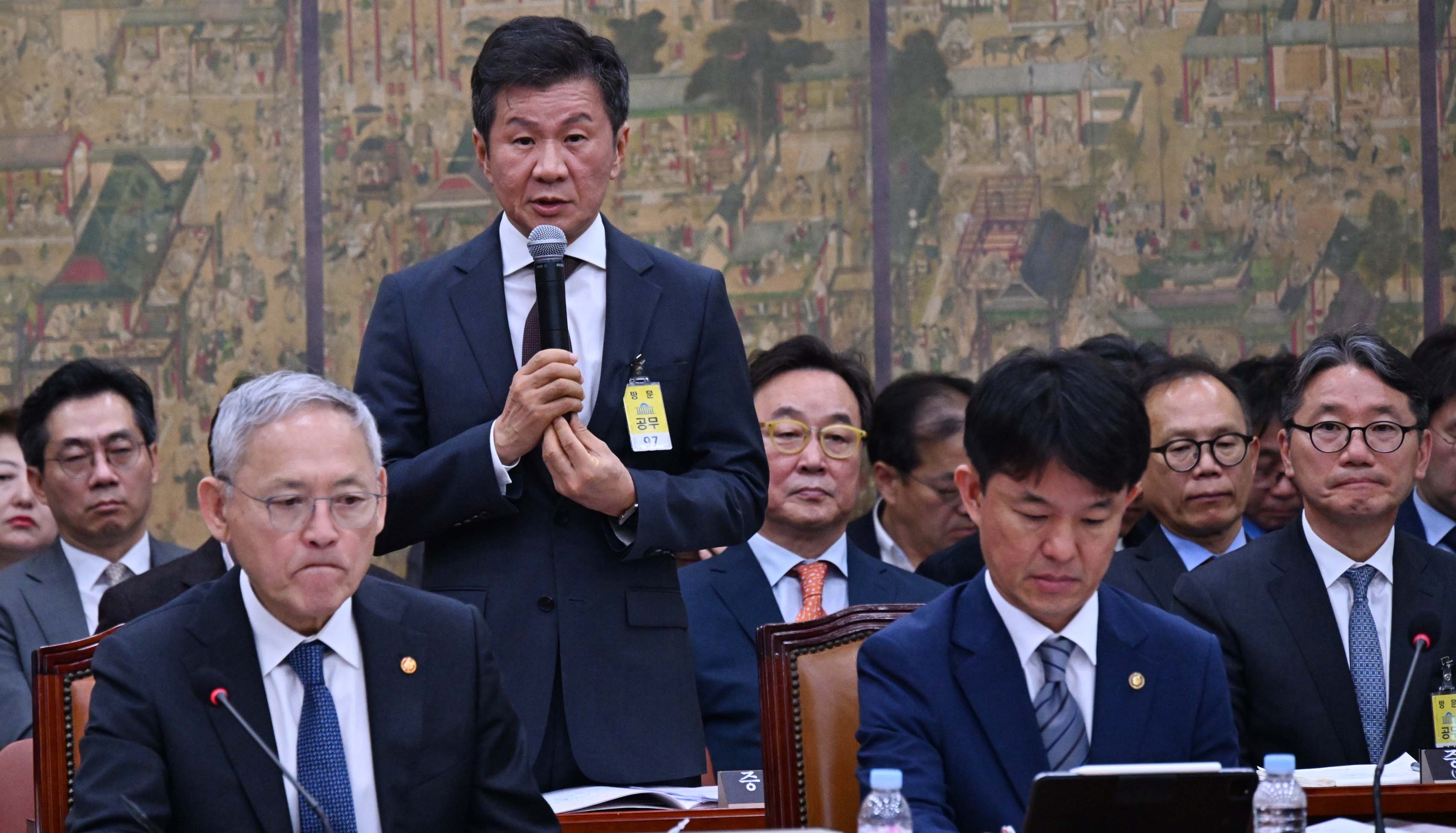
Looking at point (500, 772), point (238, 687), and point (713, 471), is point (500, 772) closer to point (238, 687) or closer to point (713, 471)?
point (238, 687)

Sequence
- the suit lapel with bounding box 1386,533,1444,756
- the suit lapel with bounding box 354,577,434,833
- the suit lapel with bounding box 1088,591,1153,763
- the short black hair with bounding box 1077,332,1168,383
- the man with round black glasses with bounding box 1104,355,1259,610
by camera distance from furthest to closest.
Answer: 1. the short black hair with bounding box 1077,332,1168,383
2. the man with round black glasses with bounding box 1104,355,1259,610
3. the suit lapel with bounding box 1386,533,1444,756
4. the suit lapel with bounding box 1088,591,1153,763
5. the suit lapel with bounding box 354,577,434,833

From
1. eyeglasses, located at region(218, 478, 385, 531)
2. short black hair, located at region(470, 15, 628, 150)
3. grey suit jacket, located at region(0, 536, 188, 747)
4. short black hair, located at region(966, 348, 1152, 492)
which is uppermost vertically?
short black hair, located at region(470, 15, 628, 150)

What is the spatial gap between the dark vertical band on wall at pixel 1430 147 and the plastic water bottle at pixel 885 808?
183 inches

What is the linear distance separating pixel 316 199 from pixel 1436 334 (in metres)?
3.72

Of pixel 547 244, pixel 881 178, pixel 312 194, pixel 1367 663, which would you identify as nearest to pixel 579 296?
pixel 547 244

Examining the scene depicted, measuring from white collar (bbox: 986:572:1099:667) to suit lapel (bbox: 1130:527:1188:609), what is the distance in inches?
64.2

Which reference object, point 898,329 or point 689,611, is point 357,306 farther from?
point 689,611

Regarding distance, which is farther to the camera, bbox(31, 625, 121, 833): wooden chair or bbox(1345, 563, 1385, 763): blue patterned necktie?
bbox(1345, 563, 1385, 763): blue patterned necktie

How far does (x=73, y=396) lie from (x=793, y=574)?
2.05 metres

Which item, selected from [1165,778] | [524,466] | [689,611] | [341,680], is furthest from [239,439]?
[689,611]

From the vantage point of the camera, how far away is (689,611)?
390cm

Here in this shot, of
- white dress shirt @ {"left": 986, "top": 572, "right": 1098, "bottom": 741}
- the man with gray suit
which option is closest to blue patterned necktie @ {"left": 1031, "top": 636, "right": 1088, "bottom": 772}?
white dress shirt @ {"left": 986, "top": 572, "right": 1098, "bottom": 741}

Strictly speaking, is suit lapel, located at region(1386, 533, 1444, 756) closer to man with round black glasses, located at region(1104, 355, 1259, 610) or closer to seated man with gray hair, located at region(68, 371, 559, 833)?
man with round black glasses, located at region(1104, 355, 1259, 610)

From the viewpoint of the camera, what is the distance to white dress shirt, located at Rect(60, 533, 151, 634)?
4.49 m
